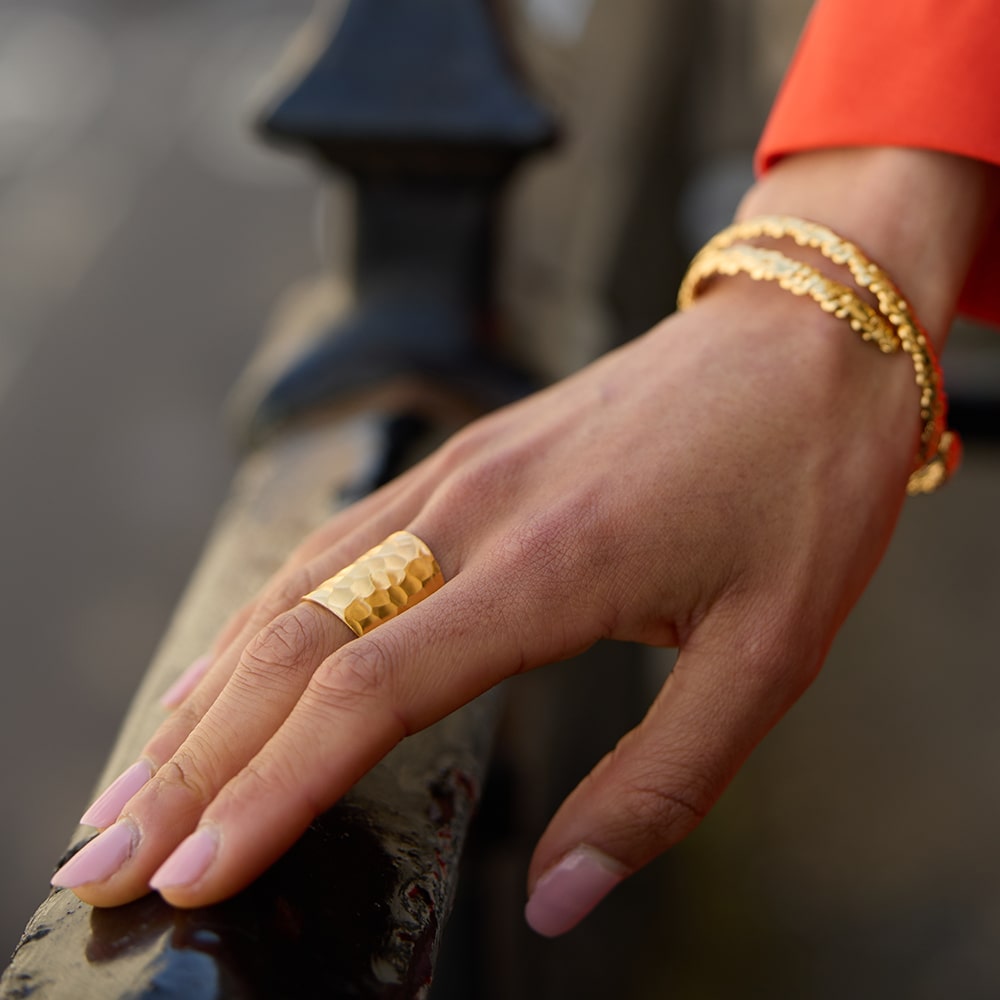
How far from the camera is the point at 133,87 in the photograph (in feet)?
27.2

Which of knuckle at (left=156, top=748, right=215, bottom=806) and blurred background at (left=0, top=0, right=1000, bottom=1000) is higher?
knuckle at (left=156, top=748, right=215, bottom=806)

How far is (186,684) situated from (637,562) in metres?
0.34

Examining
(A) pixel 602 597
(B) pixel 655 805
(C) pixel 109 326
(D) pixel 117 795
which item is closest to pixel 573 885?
(B) pixel 655 805

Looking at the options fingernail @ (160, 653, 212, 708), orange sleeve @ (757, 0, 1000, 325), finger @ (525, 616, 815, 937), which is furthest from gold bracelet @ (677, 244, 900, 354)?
fingernail @ (160, 653, 212, 708)

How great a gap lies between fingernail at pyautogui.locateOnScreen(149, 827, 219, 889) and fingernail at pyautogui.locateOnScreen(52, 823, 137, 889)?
24mm

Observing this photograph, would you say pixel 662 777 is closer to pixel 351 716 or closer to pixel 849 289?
pixel 351 716

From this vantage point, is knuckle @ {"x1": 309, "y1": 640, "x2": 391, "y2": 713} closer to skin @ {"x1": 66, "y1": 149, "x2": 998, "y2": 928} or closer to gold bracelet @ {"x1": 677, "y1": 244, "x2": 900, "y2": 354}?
skin @ {"x1": 66, "y1": 149, "x2": 998, "y2": 928}

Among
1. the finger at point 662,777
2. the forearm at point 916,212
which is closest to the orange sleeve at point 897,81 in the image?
the forearm at point 916,212

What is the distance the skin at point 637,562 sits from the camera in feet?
2.37

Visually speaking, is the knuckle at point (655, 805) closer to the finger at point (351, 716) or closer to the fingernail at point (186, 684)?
the finger at point (351, 716)

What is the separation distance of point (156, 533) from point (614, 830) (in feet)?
14.2

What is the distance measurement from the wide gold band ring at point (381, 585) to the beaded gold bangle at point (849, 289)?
36 centimetres

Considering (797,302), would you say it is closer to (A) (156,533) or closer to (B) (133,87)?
(A) (156,533)

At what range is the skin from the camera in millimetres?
723
